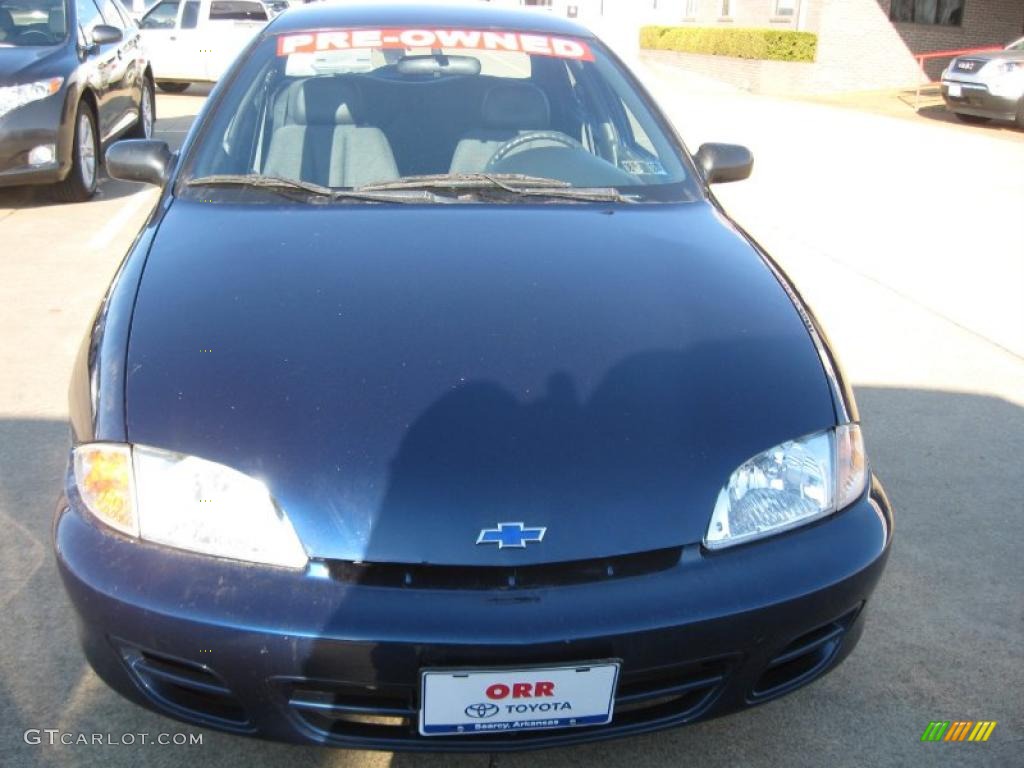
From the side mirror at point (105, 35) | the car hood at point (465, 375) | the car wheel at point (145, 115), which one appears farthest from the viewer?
the car wheel at point (145, 115)

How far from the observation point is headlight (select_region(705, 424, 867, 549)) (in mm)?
2014

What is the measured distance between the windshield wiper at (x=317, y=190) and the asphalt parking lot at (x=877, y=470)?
46.9 inches

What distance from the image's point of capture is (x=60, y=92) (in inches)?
279

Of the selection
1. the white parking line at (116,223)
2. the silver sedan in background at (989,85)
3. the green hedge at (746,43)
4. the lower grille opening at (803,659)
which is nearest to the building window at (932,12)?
the green hedge at (746,43)

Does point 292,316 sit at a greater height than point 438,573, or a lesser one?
greater

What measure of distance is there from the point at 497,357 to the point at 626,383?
0.28 metres

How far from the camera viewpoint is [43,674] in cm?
252

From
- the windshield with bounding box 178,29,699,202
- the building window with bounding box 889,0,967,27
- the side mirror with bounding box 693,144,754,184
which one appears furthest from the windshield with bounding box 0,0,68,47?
the building window with bounding box 889,0,967,27

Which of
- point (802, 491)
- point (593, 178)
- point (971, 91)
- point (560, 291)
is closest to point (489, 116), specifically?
point (593, 178)

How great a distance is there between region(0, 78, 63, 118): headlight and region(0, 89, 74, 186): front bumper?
3cm

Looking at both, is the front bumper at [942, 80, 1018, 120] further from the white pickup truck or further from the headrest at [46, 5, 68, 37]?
the headrest at [46, 5, 68, 37]

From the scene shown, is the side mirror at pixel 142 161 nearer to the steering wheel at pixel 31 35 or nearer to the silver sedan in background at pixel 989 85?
the steering wheel at pixel 31 35

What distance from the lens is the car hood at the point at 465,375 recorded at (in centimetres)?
193

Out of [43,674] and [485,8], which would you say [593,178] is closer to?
[485,8]
